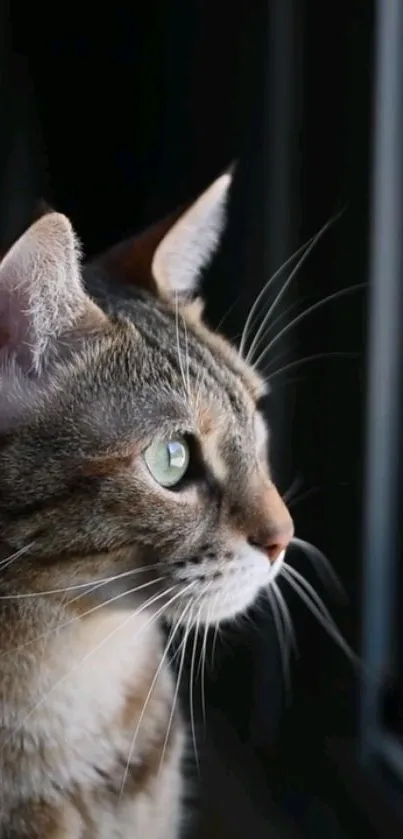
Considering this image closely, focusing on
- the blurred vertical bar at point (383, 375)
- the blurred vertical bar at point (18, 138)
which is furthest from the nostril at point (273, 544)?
the blurred vertical bar at point (18, 138)

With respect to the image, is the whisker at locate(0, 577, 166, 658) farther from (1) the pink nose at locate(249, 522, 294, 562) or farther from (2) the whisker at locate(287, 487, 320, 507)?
(2) the whisker at locate(287, 487, 320, 507)

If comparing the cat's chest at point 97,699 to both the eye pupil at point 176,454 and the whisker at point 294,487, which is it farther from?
the whisker at point 294,487

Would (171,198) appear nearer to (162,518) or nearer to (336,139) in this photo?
(336,139)

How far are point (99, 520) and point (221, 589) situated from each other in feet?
0.31

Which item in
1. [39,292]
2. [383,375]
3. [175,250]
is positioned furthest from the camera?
[383,375]

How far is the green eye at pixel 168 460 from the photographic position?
665 mm

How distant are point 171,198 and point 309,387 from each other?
0.22m

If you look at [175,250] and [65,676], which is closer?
[65,676]

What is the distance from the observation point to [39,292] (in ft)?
2.05

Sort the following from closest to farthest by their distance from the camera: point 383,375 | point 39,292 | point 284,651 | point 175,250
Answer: point 39,292 < point 175,250 < point 383,375 < point 284,651

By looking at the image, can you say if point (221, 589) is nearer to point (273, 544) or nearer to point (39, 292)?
point (273, 544)

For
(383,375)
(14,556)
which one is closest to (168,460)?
(14,556)

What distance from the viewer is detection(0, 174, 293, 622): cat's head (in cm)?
64

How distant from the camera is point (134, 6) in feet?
3.23
